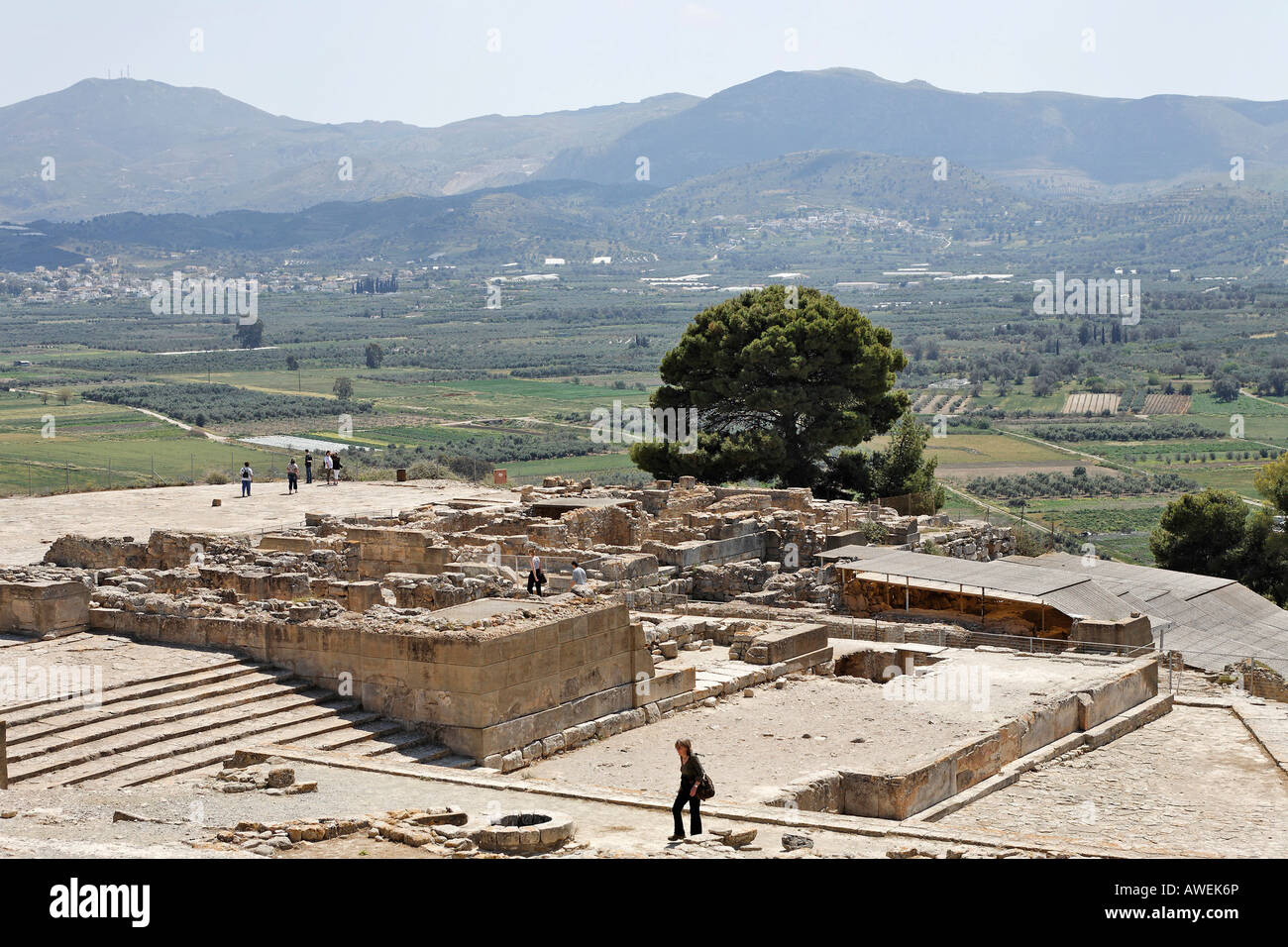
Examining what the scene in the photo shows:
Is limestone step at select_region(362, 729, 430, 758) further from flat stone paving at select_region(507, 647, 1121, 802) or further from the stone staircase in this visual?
flat stone paving at select_region(507, 647, 1121, 802)

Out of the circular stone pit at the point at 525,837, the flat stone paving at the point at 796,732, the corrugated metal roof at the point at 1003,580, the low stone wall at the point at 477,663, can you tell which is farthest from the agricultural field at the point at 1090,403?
the circular stone pit at the point at 525,837

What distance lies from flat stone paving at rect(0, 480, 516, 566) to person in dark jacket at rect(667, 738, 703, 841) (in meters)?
17.5

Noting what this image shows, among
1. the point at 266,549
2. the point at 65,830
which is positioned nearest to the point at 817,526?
the point at 266,549

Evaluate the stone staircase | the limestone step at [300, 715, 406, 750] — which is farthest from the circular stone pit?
the limestone step at [300, 715, 406, 750]

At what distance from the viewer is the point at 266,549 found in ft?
99.6

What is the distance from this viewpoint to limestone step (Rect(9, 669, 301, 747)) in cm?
1756

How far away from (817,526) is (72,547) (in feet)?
45.8

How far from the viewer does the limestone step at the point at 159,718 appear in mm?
17302

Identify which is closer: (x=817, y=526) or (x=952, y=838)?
(x=952, y=838)

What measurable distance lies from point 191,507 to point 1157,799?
77.7 ft

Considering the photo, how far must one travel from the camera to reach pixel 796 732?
20641 millimetres

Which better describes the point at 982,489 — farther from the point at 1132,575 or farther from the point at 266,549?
the point at 266,549

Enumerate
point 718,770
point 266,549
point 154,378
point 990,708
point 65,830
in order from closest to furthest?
point 65,830
point 718,770
point 990,708
point 266,549
point 154,378
